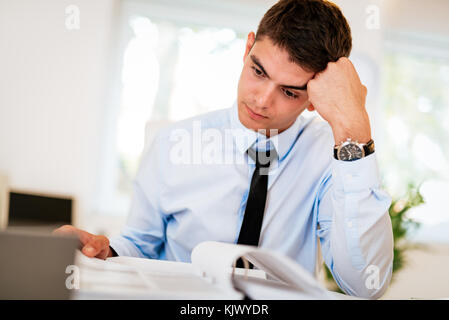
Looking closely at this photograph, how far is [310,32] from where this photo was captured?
95 cm

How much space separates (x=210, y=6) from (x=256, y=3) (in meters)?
0.36

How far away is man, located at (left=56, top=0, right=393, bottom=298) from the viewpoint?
32.1 inches

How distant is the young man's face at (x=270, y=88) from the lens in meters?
0.93

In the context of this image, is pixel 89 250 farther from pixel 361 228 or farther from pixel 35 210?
pixel 35 210

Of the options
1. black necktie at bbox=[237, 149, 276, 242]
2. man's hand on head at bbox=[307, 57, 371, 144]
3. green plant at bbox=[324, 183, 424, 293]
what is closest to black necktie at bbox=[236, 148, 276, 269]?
black necktie at bbox=[237, 149, 276, 242]

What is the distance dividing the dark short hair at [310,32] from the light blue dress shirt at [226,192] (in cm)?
23

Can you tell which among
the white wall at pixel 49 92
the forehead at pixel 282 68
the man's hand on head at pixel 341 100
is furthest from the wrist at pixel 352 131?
the white wall at pixel 49 92

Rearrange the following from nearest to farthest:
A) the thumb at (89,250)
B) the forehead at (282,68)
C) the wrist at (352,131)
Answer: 1. the thumb at (89,250)
2. the wrist at (352,131)
3. the forehead at (282,68)

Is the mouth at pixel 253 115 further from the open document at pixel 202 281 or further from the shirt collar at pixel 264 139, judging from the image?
the open document at pixel 202 281

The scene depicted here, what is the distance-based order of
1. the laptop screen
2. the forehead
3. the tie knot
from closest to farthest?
the forehead, the tie knot, the laptop screen

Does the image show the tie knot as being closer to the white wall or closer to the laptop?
the laptop

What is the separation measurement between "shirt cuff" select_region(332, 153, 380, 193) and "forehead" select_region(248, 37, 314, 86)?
9.4 inches

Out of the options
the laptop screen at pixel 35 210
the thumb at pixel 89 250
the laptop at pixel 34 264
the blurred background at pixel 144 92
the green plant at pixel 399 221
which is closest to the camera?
the laptop at pixel 34 264

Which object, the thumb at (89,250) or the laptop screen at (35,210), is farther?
the laptop screen at (35,210)
